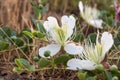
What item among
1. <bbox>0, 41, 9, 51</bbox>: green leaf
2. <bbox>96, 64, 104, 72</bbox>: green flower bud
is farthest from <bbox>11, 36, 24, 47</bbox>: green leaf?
<bbox>96, 64, 104, 72</bbox>: green flower bud

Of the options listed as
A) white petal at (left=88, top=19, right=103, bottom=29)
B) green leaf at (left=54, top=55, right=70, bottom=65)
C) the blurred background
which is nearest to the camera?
green leaf at (left=54, top=55, right=70, bottom=65)

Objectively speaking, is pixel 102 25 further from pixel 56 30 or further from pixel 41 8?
pixel 56 30

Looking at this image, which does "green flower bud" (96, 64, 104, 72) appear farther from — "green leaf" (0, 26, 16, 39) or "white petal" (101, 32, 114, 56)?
"green leaf" (0, 26, 16, 39)

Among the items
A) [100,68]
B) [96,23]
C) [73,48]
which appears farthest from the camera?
[96,23]

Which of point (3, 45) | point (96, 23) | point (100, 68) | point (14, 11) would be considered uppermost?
point (14, 11)

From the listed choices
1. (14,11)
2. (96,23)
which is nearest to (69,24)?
(96,23)

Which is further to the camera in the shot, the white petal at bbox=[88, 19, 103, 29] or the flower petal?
the white petal at bbox=[88, 19, 103, 29]

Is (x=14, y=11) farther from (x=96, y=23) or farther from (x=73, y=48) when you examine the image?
(x=73, y=48)

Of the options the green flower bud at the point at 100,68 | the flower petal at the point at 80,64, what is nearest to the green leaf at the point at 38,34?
the flower petal at the point at 80,64
